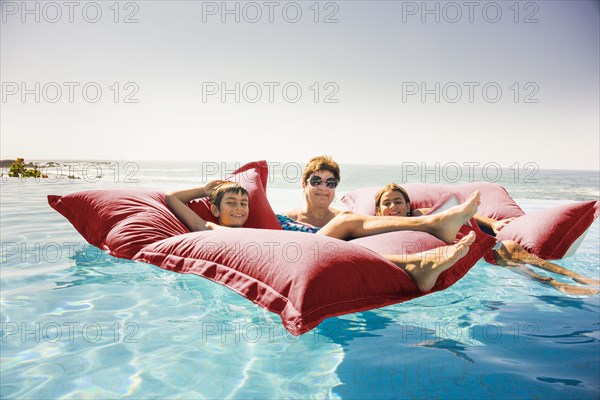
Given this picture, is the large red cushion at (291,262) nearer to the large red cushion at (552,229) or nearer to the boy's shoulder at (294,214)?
the large red cushion at (552,229)

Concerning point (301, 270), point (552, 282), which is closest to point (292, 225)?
point (301, 270)

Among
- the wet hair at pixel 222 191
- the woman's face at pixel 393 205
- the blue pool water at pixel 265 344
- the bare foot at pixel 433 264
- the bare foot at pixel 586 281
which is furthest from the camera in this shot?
the wet hair at pixel 222 191

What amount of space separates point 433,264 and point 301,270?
23.4 inches

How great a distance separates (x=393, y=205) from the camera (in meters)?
3.01

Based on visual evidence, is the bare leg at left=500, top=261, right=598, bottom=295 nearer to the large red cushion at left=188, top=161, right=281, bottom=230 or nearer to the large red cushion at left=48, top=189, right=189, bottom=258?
the large red cushion at left=188, top=161, right=281, bottom=230

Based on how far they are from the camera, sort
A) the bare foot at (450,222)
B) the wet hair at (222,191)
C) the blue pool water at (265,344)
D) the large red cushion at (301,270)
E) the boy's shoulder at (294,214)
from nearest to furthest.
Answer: the blue pool water at (265,344) < the large red cushion at (301,270) < the bare foot at (450,222) < the wet hair at (222,191) < the boy's shoulder at (294,214)

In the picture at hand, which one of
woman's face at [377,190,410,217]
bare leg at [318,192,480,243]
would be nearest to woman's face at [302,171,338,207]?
woman's face at [377,190,410,217]

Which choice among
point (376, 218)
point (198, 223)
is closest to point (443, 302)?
point (376, 218)

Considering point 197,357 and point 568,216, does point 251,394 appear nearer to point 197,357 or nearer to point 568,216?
point 197,357

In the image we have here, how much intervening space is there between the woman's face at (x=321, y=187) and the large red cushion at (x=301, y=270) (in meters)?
1.10

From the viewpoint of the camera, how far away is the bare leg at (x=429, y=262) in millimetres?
1947

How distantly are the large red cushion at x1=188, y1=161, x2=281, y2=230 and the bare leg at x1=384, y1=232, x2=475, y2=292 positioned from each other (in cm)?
134

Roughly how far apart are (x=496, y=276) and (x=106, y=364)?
242cm

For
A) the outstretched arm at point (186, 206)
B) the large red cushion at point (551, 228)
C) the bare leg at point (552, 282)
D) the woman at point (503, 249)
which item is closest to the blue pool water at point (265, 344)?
the bare leg at point (552, 282)
